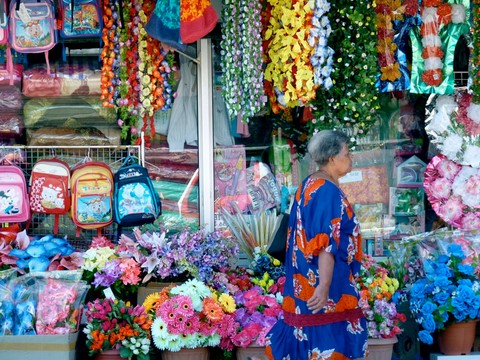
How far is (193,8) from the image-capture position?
682 centimetres

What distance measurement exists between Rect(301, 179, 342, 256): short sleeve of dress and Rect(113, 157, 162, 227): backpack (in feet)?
8.12

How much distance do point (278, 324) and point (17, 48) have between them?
3342mm

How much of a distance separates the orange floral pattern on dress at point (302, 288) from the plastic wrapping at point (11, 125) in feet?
11.6

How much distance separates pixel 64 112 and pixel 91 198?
0.89 meters

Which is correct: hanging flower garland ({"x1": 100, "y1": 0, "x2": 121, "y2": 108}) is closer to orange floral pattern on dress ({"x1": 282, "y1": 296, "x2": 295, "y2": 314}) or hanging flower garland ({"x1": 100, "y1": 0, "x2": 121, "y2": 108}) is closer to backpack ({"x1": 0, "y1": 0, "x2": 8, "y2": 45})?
backpack ({"x1": 0, "y1": 0, "x2": 8, "y2": 45})

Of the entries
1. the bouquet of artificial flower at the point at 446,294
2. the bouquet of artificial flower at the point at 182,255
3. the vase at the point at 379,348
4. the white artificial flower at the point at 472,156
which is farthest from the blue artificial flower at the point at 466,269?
the bouquet of artificial flower at the point at 182,255

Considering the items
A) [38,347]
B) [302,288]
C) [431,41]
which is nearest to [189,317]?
[38,347]

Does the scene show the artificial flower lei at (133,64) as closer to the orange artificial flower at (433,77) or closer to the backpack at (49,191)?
the backpack at (49,191)

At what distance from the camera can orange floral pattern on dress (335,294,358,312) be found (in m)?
5.15

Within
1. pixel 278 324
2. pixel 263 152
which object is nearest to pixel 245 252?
pixel 263 152

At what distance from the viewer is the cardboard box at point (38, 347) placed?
6.23m

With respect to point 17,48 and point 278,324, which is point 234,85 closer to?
point 17,48

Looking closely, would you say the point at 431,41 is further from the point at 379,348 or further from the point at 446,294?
the point at 379,348

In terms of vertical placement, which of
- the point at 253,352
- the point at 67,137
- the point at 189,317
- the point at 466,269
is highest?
the point at 67,137
